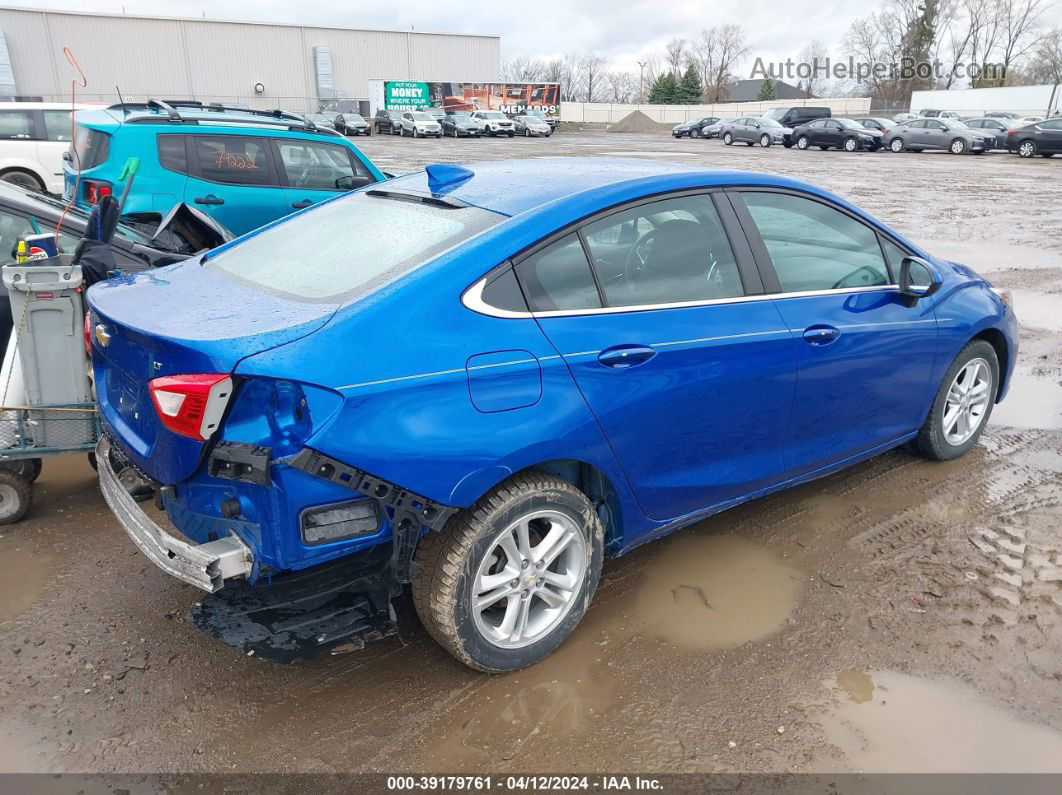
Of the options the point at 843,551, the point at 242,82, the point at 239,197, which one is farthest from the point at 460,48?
the point at 843,551

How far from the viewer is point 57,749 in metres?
2.65

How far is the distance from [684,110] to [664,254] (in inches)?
2953

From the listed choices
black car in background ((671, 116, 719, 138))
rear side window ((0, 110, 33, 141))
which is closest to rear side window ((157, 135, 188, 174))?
rear side window ((0, 110, 33, 141))

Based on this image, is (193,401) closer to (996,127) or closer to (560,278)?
(560,278)

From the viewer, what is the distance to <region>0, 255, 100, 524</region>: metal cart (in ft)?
12.3

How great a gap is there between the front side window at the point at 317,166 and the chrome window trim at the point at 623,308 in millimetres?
6007

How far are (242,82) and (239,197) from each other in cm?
6149

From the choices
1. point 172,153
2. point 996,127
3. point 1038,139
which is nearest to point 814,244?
point 172,153

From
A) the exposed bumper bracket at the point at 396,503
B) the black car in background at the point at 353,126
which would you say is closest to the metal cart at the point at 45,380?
the exposed bumper bracket at the point at 396,503

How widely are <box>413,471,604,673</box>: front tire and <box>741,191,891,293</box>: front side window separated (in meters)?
1.45

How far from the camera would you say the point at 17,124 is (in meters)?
13.0

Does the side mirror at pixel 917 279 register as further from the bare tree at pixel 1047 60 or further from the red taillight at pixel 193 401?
the bare tree at pixel 1047 60

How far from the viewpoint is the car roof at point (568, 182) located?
313cm

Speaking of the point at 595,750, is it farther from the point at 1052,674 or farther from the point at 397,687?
the point at 1052,674
